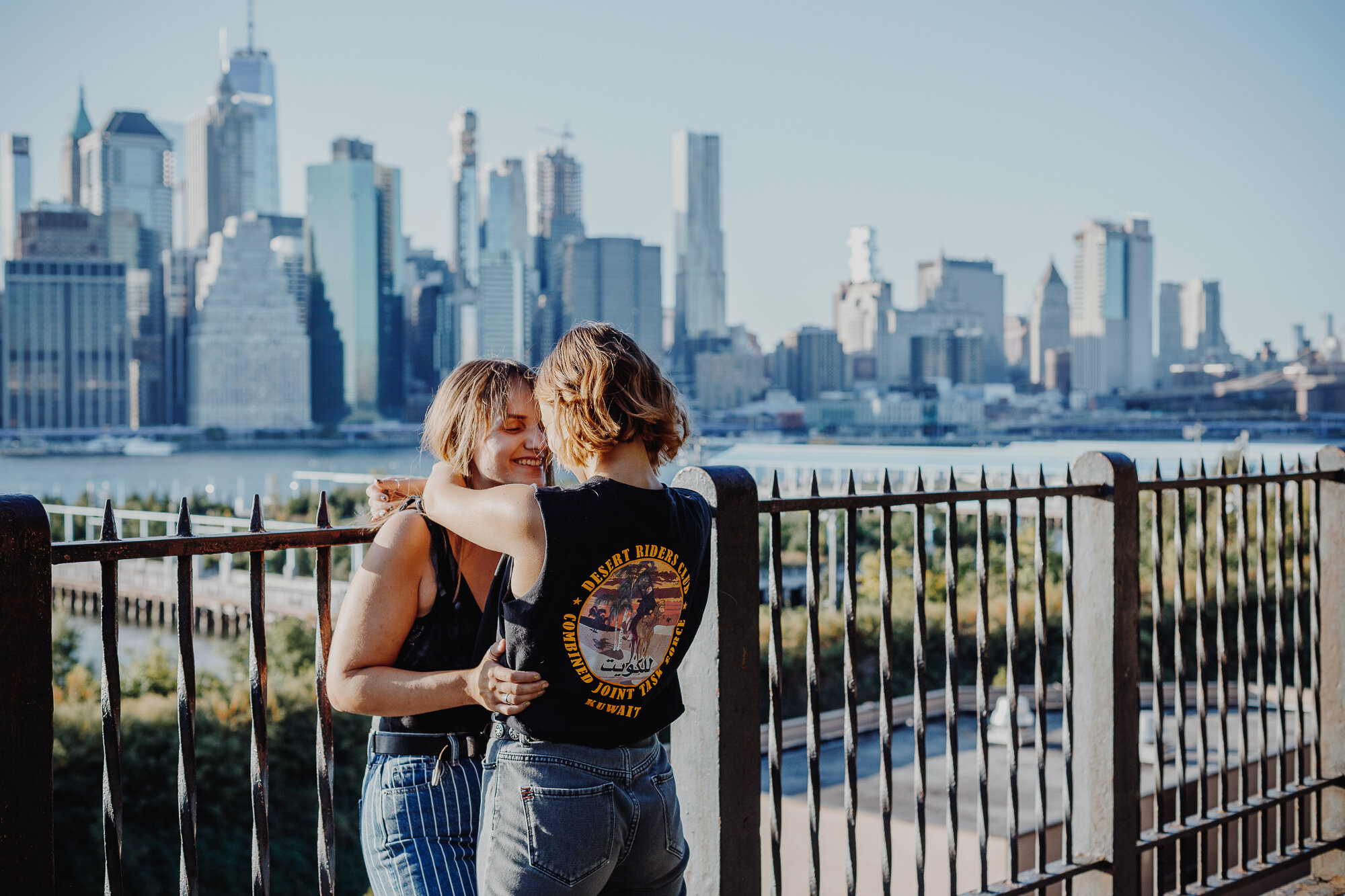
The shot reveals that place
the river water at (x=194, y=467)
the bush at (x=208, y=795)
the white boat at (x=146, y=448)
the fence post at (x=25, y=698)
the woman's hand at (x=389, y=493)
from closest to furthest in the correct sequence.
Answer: the fence post at (x=25, y=698) < the woman's hand at (x=389, y=493) < the bush at (x=208, y=795) < the river water at (x=194, y=467) < the white boat at (x=146, y=448)

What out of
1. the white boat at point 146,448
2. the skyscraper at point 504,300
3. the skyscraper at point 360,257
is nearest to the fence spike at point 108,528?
the white boat at point 146,448

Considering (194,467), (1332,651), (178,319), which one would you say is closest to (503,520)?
(1332,651)

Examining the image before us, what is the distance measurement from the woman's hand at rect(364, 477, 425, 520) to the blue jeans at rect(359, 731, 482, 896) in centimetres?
42

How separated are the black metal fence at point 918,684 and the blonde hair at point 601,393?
0.50 m

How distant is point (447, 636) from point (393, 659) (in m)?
0.10

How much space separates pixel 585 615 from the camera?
6.11 feet

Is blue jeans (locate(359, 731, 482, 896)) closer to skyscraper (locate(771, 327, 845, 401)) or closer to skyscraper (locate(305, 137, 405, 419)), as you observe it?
skyscraper (locate(771, 327, 845, 401))

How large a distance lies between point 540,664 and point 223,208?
682 ft

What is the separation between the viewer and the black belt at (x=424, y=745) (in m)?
2.00

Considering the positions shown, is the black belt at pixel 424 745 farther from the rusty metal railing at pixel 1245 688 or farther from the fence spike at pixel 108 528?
the rusty metal railing at pixel 1245 688

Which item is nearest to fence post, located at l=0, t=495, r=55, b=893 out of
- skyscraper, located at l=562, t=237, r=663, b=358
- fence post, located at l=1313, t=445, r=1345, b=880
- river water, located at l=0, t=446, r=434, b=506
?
fence post, located at l=1313, t=445, r=1345, b=880

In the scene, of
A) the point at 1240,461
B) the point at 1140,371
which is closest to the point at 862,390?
the point at 1140,371

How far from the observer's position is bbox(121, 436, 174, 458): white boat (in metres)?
106

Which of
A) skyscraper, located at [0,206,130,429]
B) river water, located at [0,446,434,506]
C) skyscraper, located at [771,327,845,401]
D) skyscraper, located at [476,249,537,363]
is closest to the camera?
river water, located at [0,446,434,506]
